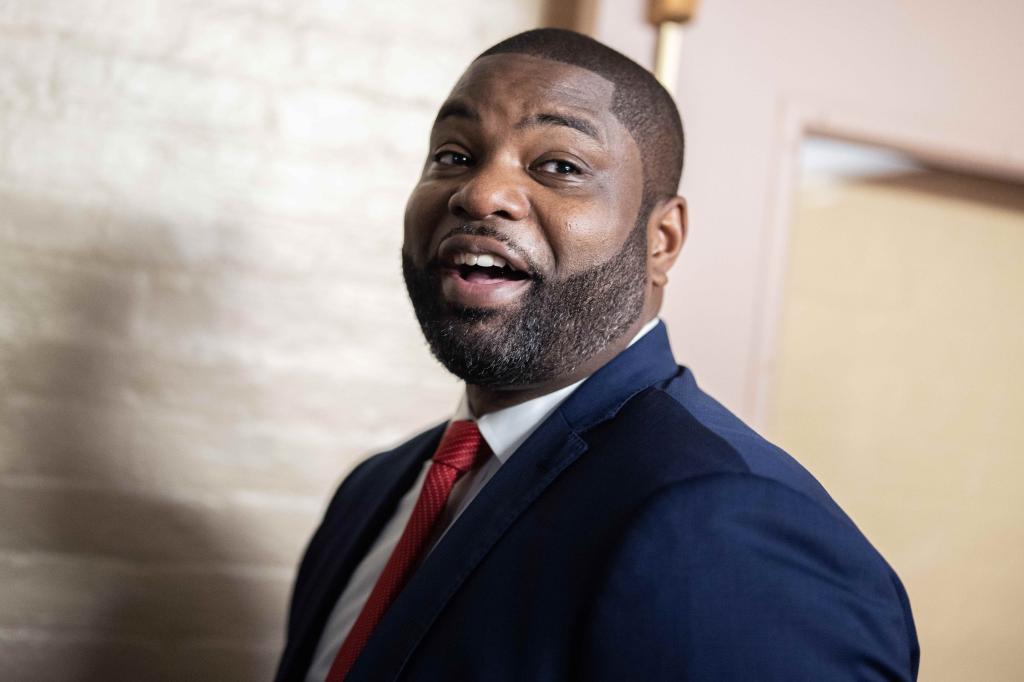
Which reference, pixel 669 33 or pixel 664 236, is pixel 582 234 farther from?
pixel 669 33

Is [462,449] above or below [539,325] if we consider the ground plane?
below

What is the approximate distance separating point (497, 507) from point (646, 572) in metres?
0.22

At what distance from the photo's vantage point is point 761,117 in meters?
1.74

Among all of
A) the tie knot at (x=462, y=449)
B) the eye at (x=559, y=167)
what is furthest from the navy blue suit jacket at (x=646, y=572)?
the eye at (x=559, y=167)

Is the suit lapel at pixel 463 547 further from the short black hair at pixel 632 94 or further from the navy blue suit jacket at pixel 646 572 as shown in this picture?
the short black hair at pixel 632 94

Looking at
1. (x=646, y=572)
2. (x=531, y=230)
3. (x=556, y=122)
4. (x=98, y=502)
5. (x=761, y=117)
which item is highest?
(x=761, y=117)

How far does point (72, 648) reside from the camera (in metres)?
1.58

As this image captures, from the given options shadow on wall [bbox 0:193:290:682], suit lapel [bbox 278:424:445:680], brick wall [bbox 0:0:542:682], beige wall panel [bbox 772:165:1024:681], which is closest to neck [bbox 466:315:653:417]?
suit lapel [bbox 278:424:445:680]

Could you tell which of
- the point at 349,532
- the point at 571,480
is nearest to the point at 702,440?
the point at 571,480

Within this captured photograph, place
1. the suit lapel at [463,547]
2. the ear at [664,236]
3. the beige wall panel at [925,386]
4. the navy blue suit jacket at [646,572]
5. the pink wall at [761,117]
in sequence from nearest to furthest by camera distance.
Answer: the navy blue suit jacket at [646,572]
the suit lapel at [463,547]
the ear at [664,236]
the pink wall at [761,117]
the beige wall panel at [925,386]

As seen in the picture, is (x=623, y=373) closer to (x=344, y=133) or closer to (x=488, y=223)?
(x=488, y=223)

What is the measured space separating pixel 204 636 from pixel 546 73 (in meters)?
1.09

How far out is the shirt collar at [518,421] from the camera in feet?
3.72

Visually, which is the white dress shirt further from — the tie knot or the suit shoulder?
the suit shoulder
